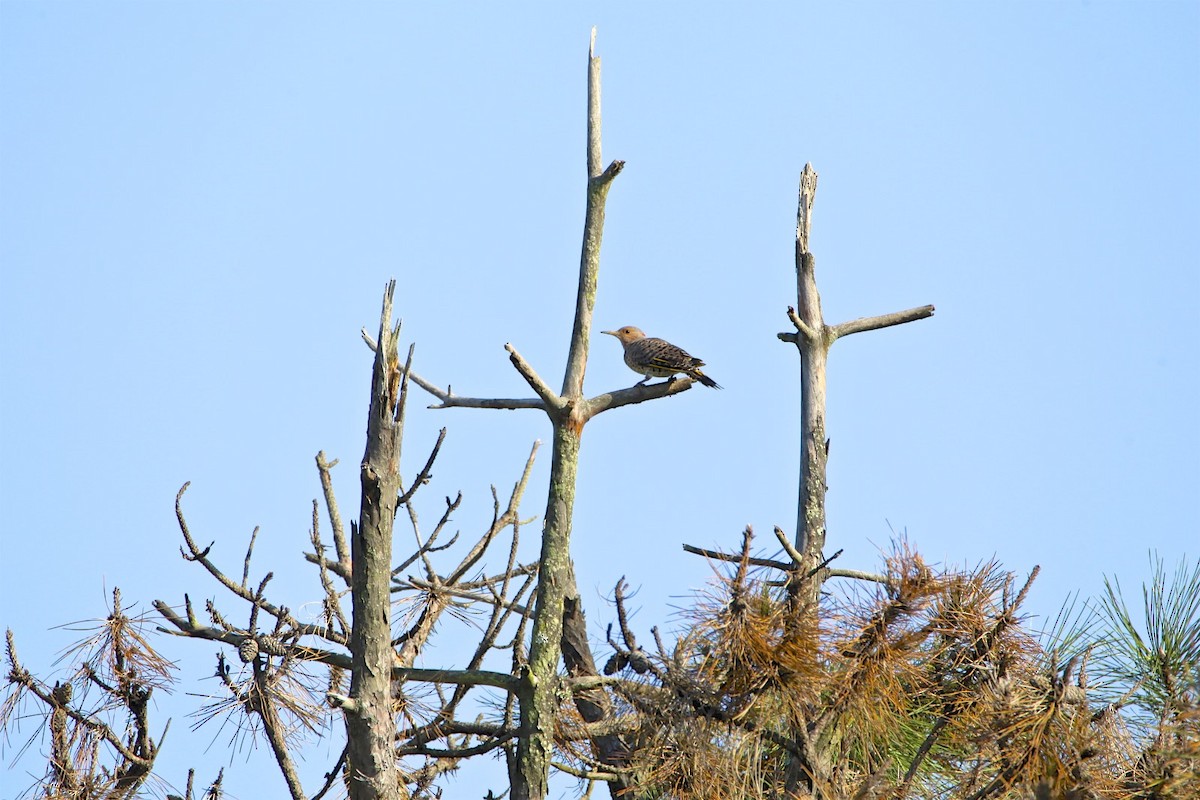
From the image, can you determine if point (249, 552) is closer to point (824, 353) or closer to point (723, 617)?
point (723, 617)

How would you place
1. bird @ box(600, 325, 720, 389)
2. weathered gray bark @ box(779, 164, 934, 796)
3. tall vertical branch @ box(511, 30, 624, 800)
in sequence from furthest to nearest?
bird @ box(600, 325, 720, 389) → weathered gray bark @ box(779, 164, 934, 796) → tall vertical branch @ box(511, 30, 624, 800)

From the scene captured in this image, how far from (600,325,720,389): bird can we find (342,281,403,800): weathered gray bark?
2397mm

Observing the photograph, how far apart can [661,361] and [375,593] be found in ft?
9.71

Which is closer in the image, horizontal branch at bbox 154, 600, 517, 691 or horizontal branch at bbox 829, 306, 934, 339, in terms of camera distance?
horizontal branch at bbox 154, 600, 517, 691

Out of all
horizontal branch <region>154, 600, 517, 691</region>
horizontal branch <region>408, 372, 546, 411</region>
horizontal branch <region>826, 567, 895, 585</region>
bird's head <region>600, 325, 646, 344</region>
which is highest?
bird's head <region>600, 325, 646, 344</region>

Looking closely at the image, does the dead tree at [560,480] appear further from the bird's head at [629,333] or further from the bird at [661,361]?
the bird's head at [629,333]

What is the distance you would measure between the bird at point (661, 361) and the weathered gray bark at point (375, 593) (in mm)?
2397

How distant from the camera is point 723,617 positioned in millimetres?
4590

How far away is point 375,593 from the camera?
456 centimetres

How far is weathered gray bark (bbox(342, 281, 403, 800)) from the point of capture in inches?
179

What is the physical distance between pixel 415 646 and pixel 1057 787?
9.08ft

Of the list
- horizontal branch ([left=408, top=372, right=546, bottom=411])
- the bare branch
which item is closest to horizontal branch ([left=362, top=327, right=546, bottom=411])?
horizontal branch ([left=408, top=372, right=546, bottom=411])

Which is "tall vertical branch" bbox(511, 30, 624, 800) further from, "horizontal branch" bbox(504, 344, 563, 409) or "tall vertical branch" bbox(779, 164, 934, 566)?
"tall vertical branch" bbox(779, 164, 934, 566)

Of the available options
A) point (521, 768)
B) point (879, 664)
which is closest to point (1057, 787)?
point (879, 664)
